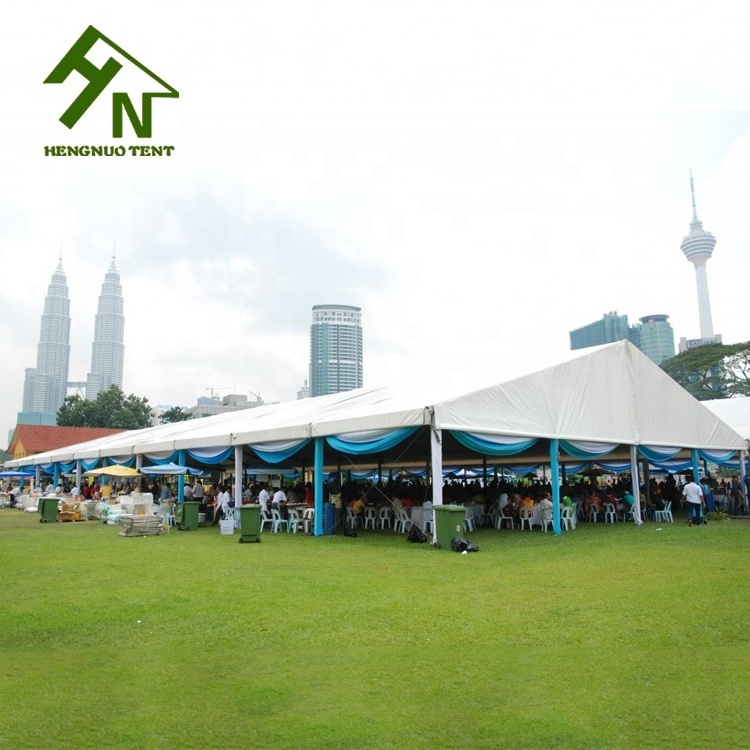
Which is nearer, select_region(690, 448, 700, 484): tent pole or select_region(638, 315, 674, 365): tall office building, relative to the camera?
select_region(690, 448, 700, 484): tent pole

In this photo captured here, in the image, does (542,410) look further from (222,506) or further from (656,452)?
(222,506)

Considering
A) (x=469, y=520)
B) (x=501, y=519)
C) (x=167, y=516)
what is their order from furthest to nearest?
(x=167, y=516)
(x=501, y=519)
(x=469, y=520)

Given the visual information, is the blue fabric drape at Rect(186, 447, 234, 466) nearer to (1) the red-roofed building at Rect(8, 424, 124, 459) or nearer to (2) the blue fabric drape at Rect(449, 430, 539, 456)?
(2) the blue fabric drape at Rect(449, 430, 539, 456)

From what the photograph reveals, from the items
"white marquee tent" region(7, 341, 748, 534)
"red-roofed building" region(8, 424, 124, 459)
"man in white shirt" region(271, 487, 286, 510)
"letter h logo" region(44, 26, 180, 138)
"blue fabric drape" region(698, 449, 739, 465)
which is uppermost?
"letter h logo" region(44, 26, 180, 138)

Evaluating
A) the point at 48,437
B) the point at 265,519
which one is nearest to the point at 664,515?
the point at 265,519

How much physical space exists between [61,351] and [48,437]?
137m

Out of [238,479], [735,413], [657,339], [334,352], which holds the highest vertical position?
[657,339]

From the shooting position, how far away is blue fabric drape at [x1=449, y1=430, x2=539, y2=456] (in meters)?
13.5

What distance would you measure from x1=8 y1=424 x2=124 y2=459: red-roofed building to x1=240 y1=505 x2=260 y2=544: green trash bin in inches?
1764

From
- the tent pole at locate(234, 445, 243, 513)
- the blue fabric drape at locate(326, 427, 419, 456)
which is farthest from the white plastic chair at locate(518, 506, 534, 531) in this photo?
the tent pole at locate(234, 445, 243, 513)

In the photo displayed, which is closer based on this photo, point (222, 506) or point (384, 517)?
point (384, 517)

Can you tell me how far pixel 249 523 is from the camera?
45.0 feet

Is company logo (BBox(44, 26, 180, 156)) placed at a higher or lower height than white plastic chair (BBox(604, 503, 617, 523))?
higher

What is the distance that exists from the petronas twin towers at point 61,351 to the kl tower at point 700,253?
13946 centimetres
